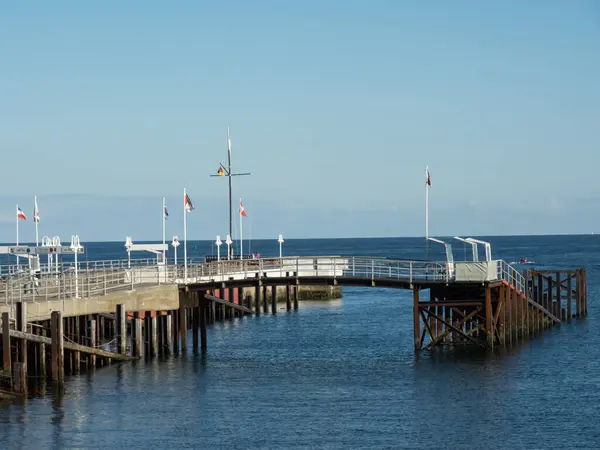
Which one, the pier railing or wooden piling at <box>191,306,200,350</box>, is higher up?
the pier railing

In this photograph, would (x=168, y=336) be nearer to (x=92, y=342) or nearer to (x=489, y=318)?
(x=92, y=342)

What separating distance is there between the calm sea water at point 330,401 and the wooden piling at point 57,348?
758 millimetres

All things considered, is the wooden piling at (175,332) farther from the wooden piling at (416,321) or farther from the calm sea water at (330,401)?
the wooden piling at (416,321)

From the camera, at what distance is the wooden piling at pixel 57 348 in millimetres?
49406

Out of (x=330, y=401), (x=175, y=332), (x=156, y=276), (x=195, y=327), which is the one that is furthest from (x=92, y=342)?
(x=330, y=401)

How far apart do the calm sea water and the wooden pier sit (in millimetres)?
1351

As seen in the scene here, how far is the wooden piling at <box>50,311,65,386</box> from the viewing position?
4941cm

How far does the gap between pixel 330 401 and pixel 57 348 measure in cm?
1213

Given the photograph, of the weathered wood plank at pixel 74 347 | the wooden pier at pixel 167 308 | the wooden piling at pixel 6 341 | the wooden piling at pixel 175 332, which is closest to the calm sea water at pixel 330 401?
the weathered wood plank at pixel 74 347

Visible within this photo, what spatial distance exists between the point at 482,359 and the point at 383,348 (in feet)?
27.5

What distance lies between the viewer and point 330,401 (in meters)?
47.1

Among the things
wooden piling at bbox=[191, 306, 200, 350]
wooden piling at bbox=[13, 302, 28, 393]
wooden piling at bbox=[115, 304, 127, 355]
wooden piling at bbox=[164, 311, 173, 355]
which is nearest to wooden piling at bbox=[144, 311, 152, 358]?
wooden piling at bbox=[164, 311, 173, 355]

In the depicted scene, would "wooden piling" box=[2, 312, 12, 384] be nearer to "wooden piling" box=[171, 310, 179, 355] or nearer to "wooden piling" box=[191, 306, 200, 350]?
"wooden piling" box=[171, 310, 179, 355]

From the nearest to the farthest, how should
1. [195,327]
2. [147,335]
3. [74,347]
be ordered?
→ [74,347] < [147,335] < [195,327]
